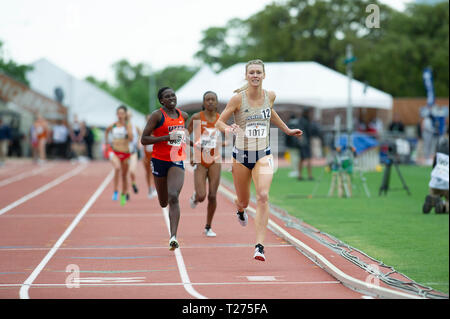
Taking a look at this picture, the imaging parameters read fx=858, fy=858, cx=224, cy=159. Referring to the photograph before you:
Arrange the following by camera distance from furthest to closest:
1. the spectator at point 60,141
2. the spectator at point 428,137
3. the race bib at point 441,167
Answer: the spectator at point 60,141
the spectator at point 428,137
the race bib at point 441,167

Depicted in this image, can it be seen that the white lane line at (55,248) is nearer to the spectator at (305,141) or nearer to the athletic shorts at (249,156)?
the athletic shorts at (249,156)

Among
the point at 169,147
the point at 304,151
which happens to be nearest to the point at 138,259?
the point at 169,147

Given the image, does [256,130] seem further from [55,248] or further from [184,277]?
[55,248]

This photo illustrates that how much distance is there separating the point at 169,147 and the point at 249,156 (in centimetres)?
134

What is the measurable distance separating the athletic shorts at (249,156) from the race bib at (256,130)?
0.21m

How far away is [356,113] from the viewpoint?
4862cm

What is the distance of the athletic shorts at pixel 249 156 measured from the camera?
10.2 metres

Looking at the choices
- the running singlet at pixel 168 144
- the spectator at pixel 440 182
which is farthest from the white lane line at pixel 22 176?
the running singlet at pixel 168 144

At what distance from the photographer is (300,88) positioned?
36.2 metres

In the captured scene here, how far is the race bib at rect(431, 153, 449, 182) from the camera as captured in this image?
50.9 ft
